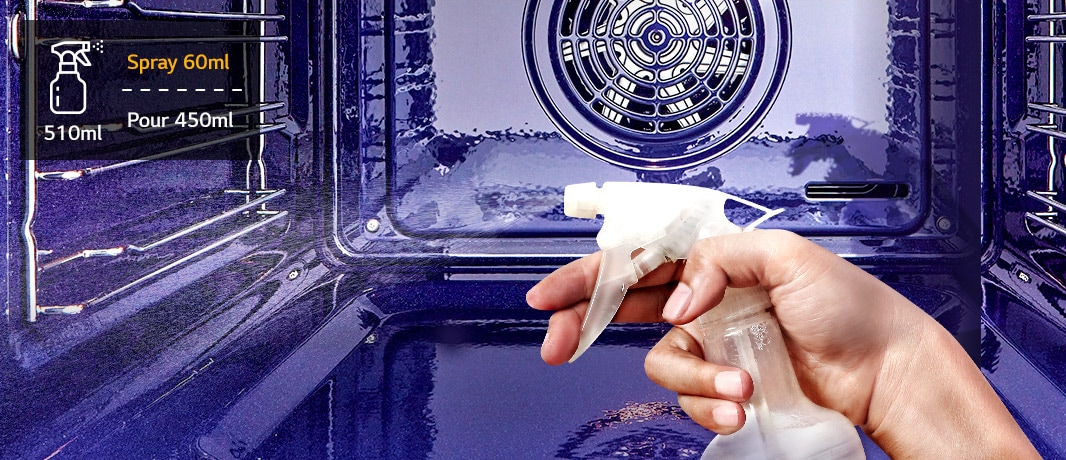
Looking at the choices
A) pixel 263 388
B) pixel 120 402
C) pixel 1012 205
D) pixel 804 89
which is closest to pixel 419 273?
pixel 263 388

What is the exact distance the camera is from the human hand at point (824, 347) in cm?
70

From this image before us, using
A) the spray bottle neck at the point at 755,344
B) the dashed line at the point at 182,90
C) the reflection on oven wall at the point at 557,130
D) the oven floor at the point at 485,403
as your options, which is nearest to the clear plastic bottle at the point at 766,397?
the spray bottle neck at the point at 755,344

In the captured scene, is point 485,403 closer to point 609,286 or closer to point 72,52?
point 609,286

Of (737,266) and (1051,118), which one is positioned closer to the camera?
(737,266)

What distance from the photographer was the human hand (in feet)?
2.30

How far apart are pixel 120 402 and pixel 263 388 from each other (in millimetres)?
168

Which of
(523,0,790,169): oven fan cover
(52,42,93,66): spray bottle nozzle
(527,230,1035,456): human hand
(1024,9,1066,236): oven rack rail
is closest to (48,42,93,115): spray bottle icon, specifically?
(52,42,93,66): spray bottle nozzle

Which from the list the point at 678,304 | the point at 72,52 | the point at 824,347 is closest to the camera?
the point at 678,304

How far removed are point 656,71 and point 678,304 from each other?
0.54 meters

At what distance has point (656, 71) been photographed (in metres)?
1.13

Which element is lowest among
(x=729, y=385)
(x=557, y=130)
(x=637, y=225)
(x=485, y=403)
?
(x=485, y=403)

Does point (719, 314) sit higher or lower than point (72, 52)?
lower

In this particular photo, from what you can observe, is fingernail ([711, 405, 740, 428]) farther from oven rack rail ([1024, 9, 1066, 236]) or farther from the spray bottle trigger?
oven rack rail ([1024, 9, 1066, 236])

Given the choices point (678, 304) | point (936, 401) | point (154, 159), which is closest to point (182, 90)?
point (154, 159)
